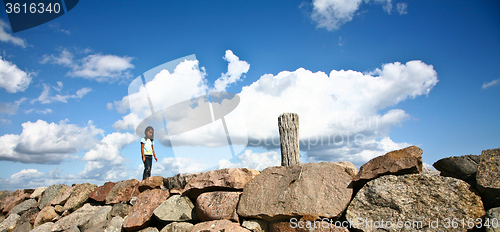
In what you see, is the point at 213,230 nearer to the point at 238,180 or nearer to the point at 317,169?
the point at 238,180

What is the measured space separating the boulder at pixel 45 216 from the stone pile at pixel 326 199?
7.13 feet

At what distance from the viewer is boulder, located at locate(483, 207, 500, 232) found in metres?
2.94

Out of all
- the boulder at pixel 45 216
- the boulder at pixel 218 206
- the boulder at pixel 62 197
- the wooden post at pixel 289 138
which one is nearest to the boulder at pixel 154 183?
the boulder at pixel 218 206

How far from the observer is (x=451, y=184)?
133 inches

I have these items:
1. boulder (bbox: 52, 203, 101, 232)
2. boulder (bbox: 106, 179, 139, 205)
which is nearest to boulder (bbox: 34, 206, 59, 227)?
boulder (bbox: 52, 203, 101, 232)

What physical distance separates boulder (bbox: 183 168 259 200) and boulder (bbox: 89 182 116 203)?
10.7 ft

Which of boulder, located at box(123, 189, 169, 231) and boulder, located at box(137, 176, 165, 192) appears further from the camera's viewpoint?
boulder, located at box(137, 176, 165, 192)

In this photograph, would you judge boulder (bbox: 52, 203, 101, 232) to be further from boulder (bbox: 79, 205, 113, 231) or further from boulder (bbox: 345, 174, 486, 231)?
boulder (bbox: 345, 174, 486, 231)

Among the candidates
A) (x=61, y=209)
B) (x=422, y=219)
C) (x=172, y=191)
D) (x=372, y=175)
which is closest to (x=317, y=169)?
(x=372, y=175)

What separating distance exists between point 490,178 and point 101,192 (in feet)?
28.0

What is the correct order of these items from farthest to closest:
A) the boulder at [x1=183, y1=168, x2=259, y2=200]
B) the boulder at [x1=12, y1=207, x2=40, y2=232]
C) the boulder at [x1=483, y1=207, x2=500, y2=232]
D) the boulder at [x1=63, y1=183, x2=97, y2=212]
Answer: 1. the boulder at [x1=12, y1=207, x2=40, y2=232]
2. the boulder at [x1=63, y1=183, x2=97, y2=212]
3. the boulder at [x1=183, y1=168, x2=259, y2=200]
4. the boulder at [x1=483, y1=207, x2=500, y2=232]

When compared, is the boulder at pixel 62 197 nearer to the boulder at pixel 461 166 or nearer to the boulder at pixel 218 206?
the boulder at pixel 218 206

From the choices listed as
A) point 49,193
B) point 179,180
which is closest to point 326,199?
point 179,180

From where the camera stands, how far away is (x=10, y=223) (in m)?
8.98
